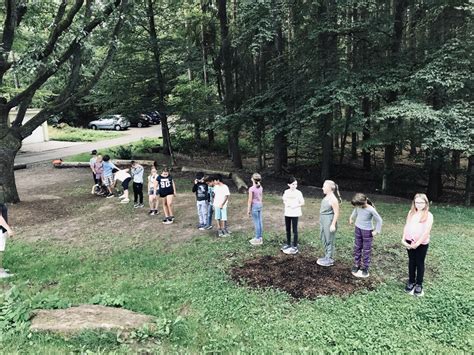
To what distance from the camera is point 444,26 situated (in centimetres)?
1418

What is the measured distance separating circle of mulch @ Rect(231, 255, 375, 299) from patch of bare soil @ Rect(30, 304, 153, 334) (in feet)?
6.99

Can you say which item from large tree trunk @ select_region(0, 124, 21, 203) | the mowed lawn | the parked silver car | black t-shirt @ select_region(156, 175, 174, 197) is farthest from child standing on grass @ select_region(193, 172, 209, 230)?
the parked silver car

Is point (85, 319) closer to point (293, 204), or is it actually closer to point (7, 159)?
point (293, 204)

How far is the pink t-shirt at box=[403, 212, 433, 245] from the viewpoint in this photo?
5.84m

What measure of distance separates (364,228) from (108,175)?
378 inches

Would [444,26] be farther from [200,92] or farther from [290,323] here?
[290,323]

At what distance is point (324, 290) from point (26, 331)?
13.9 feet

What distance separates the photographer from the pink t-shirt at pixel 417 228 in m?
5.84

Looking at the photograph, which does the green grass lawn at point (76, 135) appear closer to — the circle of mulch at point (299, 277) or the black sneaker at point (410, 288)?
the circle of mulch at point (299, 277)

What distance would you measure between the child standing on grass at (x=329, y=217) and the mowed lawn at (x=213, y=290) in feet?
1.50

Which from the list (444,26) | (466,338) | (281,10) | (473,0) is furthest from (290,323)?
(444,26)

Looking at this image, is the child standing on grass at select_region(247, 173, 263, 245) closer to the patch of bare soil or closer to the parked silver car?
the patch of bare soil

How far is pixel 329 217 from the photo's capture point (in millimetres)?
6852

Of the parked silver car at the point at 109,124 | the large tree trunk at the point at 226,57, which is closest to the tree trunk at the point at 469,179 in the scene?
the large tree trunk at the point at 226,57
